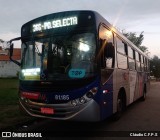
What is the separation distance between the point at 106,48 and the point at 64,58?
1128mm

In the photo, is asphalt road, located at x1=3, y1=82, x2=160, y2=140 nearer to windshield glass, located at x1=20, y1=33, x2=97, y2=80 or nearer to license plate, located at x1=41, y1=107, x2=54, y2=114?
license plate, located at x1=41, y1=107, x2=54, y2=114

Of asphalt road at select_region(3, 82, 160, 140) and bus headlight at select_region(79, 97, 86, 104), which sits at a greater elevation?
bus headlight at select_region(79, 97, 86, 104)

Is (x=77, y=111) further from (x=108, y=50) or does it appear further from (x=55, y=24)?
(x=55, y=24)

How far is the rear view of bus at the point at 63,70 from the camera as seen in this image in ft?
20.6

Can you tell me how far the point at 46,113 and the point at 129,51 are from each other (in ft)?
15.9

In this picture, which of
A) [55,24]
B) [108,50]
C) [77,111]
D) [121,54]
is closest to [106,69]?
[108,50]

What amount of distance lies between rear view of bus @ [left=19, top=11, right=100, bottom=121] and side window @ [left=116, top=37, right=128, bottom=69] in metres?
2.16

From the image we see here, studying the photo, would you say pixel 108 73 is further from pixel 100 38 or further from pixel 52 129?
pixel 52 129

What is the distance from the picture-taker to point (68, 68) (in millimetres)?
6352

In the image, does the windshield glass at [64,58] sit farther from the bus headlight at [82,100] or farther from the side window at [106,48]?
the bus headlight at [82,100]

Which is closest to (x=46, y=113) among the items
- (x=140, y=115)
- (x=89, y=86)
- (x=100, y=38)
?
(x=89, y=86)

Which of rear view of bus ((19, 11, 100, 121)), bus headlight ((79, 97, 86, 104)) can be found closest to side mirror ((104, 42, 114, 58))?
rear view of bus ((19, 11, 100, 121))

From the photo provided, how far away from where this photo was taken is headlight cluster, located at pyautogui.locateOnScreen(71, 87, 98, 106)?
6.24 metres

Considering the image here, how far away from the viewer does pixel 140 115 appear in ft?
32.4
